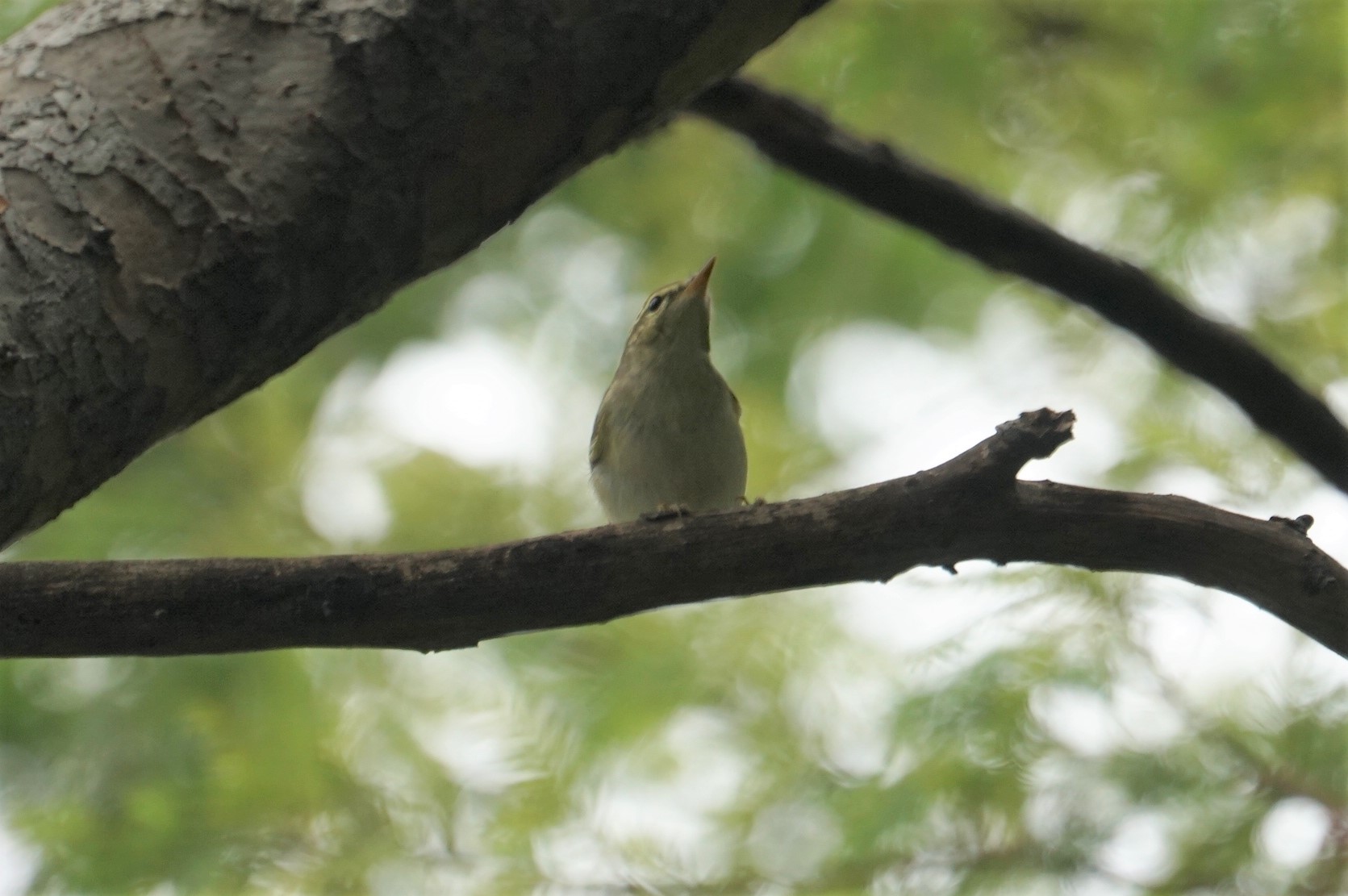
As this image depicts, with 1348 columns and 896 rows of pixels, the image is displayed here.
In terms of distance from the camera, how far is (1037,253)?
11.5 feet

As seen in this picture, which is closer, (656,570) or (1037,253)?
(656,570)

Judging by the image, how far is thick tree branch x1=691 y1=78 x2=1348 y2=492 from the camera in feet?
11.1

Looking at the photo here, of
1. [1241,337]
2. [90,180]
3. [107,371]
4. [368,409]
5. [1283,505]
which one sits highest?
[1241,337]

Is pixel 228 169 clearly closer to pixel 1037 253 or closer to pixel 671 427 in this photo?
pixel 671 427

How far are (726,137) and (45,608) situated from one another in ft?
15.4

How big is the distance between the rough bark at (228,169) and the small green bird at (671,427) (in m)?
1.61

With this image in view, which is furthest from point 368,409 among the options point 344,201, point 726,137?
point 344,201

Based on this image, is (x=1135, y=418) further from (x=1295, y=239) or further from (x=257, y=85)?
(x=257, y=85)

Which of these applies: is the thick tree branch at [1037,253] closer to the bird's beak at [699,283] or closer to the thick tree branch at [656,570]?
the bird's beak at [699,283]

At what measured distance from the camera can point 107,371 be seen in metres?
2.16

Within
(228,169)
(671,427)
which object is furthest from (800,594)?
(228,169)

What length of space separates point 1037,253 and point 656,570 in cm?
187

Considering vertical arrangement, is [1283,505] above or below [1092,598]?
above

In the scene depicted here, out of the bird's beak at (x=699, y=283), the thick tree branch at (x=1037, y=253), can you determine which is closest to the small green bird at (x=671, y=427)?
the bird's beak at (x=699, y=283)
